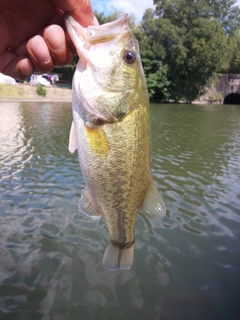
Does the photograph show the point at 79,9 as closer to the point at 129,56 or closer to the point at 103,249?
the point at 129,56

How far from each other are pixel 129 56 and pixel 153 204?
45.8 inches

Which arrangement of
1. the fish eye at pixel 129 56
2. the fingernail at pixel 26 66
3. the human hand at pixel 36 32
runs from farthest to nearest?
the fingernail at pixel 26 66 → the human hand at pixel 36 32 → the fish eye at pixel 129 56

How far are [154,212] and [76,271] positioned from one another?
312cm

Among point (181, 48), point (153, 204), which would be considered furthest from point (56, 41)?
point (181, 48)

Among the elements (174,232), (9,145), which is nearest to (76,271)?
(174,232)

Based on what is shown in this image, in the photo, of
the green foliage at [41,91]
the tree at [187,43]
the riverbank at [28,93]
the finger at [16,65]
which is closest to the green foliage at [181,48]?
the tree at [187,43]

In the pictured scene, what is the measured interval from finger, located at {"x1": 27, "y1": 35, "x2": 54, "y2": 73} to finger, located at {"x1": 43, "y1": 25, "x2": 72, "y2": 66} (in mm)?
39

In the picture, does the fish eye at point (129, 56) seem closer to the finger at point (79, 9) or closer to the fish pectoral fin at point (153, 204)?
the finger at point (79, 9)

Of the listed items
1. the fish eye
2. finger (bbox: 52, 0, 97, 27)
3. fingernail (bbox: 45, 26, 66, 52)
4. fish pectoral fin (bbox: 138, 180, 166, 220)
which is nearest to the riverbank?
fingernail (bbox: 45, 26, 66, 52)

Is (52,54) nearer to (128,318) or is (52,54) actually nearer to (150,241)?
(128,318)

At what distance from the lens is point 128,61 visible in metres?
2.17

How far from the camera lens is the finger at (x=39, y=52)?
95.2 inches

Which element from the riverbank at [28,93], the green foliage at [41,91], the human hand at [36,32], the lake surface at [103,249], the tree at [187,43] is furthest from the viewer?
the tree at [187,43]

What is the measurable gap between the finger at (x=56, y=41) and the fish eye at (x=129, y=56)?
1.97 feet
